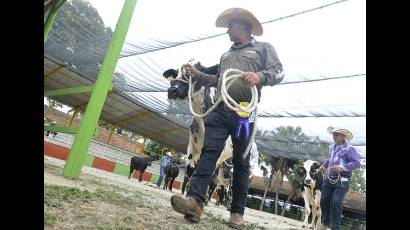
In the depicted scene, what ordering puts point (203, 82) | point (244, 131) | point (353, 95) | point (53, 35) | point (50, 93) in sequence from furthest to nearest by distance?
point (53, 35)
point (353, 95)
point (50, 93)
point (203, 82)
point (244, 131)

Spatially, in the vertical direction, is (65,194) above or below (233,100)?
below

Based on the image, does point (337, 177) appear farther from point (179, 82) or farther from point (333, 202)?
point (179, 82)

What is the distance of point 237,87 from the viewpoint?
339 centimetres

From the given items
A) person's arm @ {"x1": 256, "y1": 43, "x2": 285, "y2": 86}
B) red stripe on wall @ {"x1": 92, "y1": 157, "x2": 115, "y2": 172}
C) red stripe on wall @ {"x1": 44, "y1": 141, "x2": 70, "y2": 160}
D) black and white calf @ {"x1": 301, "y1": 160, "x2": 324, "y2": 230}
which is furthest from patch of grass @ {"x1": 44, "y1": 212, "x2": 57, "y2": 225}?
red stripe on wall @ {"x1": 92, "y1": 157, "x2": 115, "y2": 172}

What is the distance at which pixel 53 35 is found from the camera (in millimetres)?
7504

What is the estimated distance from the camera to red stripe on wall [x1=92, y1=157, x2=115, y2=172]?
17227 mm

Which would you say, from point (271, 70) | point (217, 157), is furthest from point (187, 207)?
point (271, 70)

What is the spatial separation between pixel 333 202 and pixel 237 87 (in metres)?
2.52

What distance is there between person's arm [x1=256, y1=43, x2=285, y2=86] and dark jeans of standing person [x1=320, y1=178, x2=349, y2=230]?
2.40 m

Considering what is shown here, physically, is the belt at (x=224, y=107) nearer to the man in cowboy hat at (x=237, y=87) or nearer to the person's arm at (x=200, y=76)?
the man in cowboy hat at (x=237, y=87)

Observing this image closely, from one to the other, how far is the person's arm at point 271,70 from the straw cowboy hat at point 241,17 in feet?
0.89
